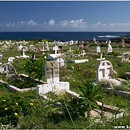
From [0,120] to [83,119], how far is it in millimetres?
2162

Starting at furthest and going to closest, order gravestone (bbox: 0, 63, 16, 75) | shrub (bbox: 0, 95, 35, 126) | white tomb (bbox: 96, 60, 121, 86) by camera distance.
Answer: gravestone (bbox: 0, 63, 16, 75) < white tomb (bbox: 96, 60, 121, 86) < shrub (bbox: 0, 95, 35, 126)

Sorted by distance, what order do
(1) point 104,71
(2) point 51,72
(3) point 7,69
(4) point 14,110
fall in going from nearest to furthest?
(4) point 14,110 < (2) point 51,72 < (1) point 104,71 < (3) point 7,69

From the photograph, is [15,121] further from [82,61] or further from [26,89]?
[82,61]

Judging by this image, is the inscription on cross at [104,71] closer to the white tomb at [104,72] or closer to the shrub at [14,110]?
the white tomb at [104,72]

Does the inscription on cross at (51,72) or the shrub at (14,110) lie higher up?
the inscription on cross at (51,72)

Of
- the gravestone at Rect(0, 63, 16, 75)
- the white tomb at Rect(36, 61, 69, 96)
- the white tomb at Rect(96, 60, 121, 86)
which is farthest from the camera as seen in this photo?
the gravestone at Rect(0, 63, 16, 75)

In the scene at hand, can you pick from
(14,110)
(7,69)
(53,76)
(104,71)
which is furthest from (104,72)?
(14,110)

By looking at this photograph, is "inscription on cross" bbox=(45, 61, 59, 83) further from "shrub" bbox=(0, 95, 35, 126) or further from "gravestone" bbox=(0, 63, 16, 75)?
"gravestone" bbox=(0, 63, 16, 75)

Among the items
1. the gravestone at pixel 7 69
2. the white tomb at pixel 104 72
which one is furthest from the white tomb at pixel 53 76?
the gravestone at pixel 7 69

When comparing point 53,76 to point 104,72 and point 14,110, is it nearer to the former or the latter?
point 104,72

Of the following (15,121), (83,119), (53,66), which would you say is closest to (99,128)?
(83,119)

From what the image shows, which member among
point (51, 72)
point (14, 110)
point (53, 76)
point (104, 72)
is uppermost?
point (51, 72)

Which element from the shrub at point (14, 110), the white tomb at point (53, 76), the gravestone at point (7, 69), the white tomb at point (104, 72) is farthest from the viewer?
the gravestone at point (7, 69)

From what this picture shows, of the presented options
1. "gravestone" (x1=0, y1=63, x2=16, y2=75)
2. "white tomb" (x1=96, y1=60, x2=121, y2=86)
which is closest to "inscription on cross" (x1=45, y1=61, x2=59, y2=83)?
"white tomb" (x1=96, y1=60, x2=121, y2=86)
